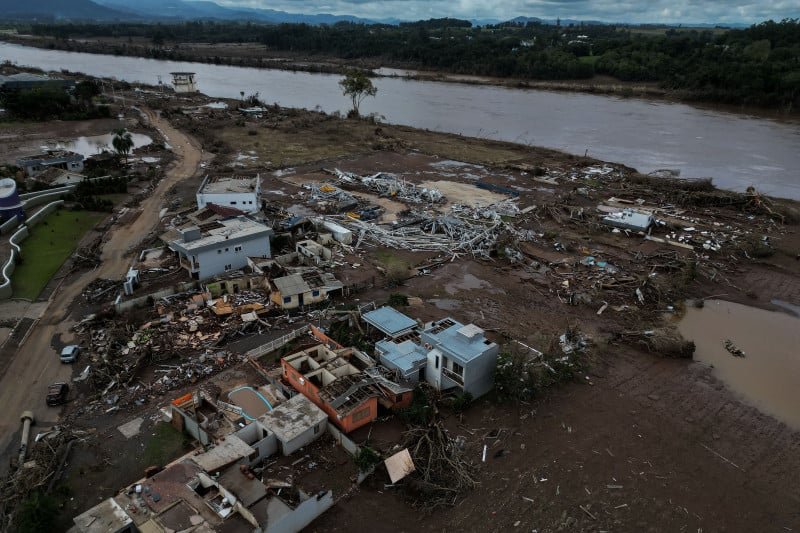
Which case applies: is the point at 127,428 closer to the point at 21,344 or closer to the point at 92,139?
the point at 21,344

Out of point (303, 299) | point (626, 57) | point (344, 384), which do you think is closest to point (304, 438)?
point (344, 384)

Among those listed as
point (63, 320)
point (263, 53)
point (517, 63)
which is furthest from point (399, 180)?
point (263, 53)

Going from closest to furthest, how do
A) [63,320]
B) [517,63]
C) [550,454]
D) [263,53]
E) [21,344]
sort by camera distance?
[550,454] < [21,344] < [63,320] < [517,63] < [263,53]

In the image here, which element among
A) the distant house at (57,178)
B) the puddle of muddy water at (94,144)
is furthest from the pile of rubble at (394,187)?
the puddle of muddy water at (94,144)

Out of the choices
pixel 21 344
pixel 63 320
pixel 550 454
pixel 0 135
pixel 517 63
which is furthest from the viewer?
pixel 517 63

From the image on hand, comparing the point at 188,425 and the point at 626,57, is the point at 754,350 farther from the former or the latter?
the point at 626,57

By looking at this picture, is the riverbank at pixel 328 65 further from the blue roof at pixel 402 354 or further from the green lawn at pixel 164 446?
the green lawn at pixel 164 446
